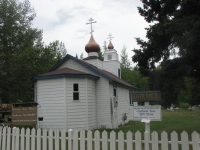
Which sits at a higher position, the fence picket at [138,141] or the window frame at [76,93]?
the window frame at [76,93]

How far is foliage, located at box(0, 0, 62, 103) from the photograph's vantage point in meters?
21.5

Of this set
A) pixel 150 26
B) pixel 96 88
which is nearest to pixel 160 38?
pixel 150 26

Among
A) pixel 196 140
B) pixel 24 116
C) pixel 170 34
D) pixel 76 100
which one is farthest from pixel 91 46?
pixel 196 140

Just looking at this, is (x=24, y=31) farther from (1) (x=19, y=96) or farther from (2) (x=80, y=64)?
(2) (x=80, y=64)

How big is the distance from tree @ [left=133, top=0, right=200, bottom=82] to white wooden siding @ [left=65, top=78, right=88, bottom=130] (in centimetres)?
612

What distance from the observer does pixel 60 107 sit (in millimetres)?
15125

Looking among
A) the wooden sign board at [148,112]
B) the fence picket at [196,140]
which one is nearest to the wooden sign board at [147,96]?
the wooden sign board at [148,112]

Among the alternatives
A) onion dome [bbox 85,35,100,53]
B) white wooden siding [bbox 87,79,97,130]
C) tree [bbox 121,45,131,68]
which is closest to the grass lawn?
white wooden siding [bbox 87,79,97,130]

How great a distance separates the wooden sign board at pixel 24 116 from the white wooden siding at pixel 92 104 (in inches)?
170

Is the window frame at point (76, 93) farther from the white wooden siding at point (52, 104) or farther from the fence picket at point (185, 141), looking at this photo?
the fence picket at point (185, 141)

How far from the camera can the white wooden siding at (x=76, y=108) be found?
1517cm

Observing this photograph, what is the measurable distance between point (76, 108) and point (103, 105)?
2695 mm

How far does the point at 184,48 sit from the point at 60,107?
931 cm

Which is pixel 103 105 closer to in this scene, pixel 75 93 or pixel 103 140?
pixel 75 93
